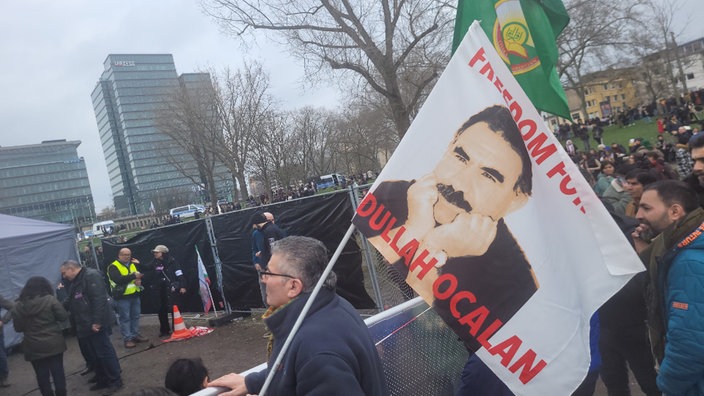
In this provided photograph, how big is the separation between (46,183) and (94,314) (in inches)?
4704

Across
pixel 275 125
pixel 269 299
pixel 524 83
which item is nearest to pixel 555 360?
pixel 269 299

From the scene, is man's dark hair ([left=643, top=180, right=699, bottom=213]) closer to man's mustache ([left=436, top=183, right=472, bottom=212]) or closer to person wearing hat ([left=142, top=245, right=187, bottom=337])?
man's mustache ([left=436, top=183, right=472, bottom=212])

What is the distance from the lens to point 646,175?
14.3 feet

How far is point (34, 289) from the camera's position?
5.79 metres

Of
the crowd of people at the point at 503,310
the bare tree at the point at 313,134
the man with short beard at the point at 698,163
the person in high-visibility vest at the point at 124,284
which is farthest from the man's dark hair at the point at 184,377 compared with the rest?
the bare tree at the point at 313,134

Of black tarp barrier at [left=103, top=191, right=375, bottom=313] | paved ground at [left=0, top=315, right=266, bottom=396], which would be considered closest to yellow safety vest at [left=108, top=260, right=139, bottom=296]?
paved ground at [left=0, top=315, right=266, bottom=396]

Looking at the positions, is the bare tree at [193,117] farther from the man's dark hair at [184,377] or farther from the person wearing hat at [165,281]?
the man's dark hair at [184,377]

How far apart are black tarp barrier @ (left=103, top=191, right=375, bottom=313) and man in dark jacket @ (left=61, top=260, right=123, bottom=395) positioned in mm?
2790

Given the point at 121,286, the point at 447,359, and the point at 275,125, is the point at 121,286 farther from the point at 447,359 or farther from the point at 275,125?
the point at 275,125

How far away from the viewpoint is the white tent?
9.91 metres

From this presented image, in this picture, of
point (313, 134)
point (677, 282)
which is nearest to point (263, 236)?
point (677, 282)

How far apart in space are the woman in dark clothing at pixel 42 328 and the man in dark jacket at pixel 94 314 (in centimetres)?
56

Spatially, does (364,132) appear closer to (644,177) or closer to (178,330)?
(178,330)

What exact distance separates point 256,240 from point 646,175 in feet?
18.5
